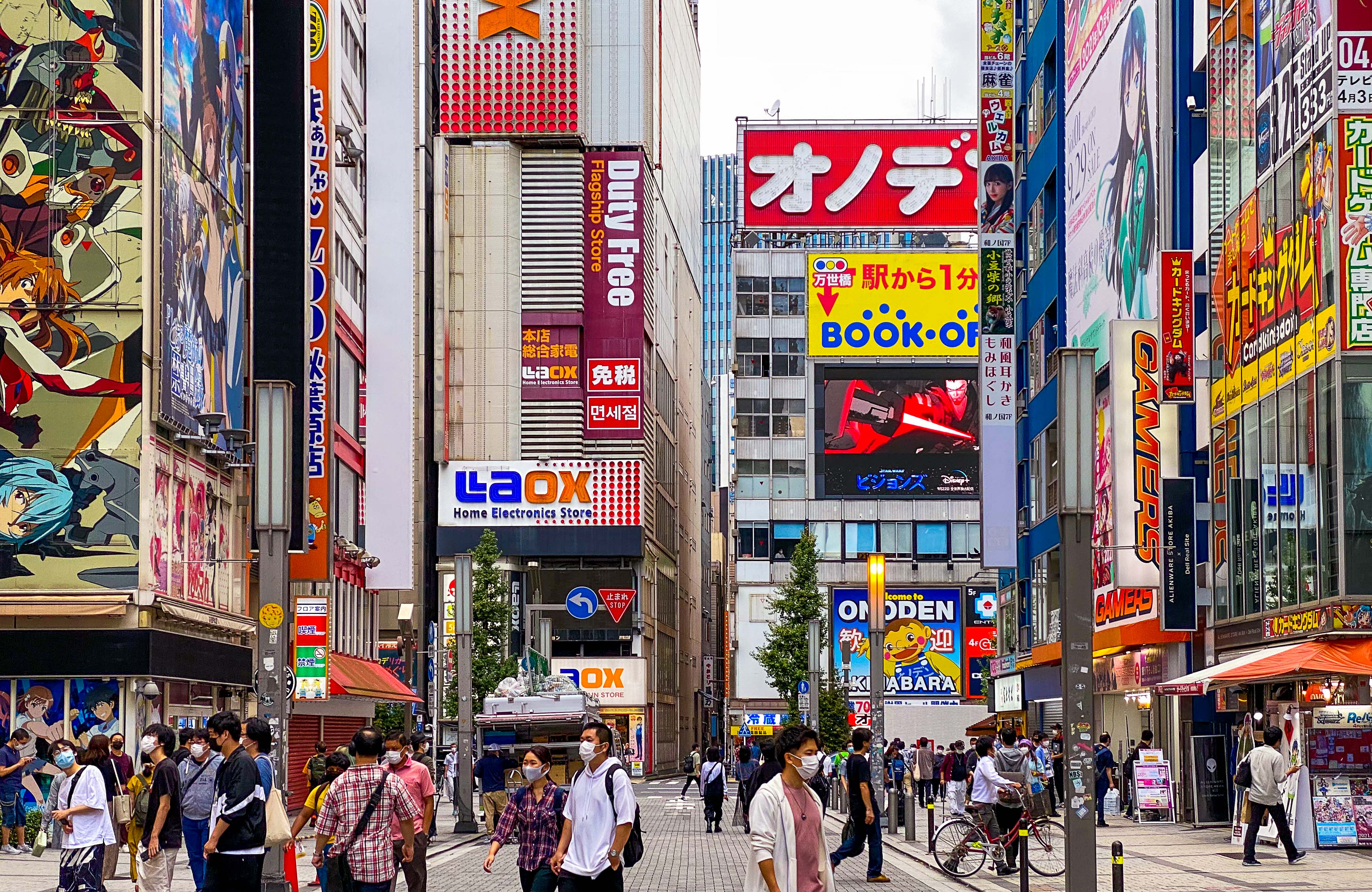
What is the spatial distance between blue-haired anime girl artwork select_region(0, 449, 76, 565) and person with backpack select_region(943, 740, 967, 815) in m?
15.8

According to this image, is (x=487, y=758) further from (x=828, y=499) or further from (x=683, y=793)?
(x=828, y=499)

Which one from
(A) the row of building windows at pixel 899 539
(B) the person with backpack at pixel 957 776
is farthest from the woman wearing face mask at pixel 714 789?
(A) the row of building windows at pixel 899 539

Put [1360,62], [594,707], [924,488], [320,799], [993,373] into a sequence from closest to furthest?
[320,799], [1360,62], [594,707], [993,373], [924,488]

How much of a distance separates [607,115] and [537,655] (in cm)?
3592

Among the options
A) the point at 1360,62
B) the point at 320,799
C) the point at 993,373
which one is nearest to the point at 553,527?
the point at 993,373

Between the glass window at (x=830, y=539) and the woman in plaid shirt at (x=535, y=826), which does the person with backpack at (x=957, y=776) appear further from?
the glass window at (x=830, y=539)

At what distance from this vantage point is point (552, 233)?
307ft

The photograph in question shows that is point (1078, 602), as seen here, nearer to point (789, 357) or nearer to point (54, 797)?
point (54, 797)

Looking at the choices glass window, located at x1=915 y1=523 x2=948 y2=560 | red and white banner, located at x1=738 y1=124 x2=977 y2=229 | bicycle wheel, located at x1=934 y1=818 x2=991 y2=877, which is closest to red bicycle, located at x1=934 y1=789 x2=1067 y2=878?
bicycle wheel, located at x1=934 y1=818 x2=991 y2=877

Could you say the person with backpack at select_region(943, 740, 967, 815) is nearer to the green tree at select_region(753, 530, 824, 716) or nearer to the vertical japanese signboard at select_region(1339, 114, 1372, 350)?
the vertical japanese signboard at select_region(1339, 114, 1372, 350)

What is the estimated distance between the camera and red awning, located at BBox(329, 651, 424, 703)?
49719mm

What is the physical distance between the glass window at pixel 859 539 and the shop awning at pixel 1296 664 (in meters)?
67.5

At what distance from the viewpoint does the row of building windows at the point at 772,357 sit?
330 ft

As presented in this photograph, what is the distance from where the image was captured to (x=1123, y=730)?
4903 centimetres
